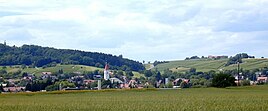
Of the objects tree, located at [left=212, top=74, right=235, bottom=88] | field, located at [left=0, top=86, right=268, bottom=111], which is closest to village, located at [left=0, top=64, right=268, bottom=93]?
tree, located at [left=212, top=74, right=235, bottom=88]

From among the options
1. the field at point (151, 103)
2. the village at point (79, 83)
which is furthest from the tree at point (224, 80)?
the field at point (151, 103)

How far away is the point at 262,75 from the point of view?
188m

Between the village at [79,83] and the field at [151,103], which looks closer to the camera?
the field at [151,103]

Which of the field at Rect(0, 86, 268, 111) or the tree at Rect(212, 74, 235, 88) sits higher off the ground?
the tree at Rect(212, 74, 235, 88)

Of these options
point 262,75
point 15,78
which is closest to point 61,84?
point 15,78

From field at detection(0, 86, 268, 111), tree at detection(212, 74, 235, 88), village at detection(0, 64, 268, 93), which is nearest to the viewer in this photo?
field at detection(0, 86, 268, 111)

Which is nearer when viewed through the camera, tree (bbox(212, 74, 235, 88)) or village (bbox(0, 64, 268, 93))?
tree (bbox(212, 74, 235, 88))

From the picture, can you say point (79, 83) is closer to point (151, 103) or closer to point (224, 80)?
point (224, 80)

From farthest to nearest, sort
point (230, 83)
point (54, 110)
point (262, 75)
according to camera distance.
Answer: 1. point (262, 75)
2. point (230, 83)
3. point (54, 110)

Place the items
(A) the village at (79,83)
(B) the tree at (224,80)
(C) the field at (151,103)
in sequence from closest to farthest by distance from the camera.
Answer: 1. (C) the field at (151,103)
2. (B) the tree at (224,80)
3. (A) the village at (79,83)

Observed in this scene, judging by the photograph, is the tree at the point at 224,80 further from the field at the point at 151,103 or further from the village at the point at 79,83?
the field at the point at 151,103

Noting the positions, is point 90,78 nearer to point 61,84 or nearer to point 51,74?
point 51,74

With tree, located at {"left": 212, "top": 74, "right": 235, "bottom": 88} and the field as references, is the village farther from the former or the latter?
the field

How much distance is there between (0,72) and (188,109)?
574 feet
